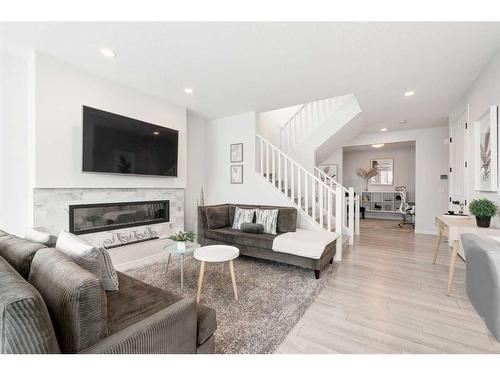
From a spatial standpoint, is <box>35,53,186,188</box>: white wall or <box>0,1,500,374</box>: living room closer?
<box>0,1,500,374</box>: living room

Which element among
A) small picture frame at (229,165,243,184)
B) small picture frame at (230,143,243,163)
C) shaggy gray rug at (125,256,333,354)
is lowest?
shaggy gray rug at (125,256,333,354)

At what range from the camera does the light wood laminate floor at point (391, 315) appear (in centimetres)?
151

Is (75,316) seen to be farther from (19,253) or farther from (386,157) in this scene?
(386,157)

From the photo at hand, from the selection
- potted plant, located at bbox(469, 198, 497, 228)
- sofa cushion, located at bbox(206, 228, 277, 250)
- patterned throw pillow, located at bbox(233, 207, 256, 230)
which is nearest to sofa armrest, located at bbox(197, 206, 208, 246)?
sofa cushion, located at bbox(206, 228, 277, 250)

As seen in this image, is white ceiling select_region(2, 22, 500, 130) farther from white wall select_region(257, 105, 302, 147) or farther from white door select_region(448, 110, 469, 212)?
white wall select_region(257, 105, 302, 147)

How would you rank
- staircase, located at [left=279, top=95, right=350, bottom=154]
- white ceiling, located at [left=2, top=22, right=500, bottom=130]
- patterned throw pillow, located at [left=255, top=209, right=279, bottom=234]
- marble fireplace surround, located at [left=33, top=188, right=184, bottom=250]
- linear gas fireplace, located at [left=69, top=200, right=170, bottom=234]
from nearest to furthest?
white ceiling, located at [left=2, top=22, right=500, bottom=130]
marble fireplace surround, located at [left=33, top=188, right=184, bottom=250]
linear gas fireplace, located at [left=69, top=200, right=170, bottom=234]
patterned throw pillow, located at [left=255, top=209, right=279, bottom=234]
staircase, located at [left=279, top=95, right=350, bottom=154]

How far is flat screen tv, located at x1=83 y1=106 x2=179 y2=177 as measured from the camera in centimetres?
267

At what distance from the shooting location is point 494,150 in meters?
2.32

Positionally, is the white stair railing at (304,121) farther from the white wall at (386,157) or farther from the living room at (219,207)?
the white wall at (386,157)

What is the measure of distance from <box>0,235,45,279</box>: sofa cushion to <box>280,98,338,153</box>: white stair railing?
4.77 metres

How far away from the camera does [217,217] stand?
3660 mm

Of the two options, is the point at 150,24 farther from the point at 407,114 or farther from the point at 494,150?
the point at 407,114
